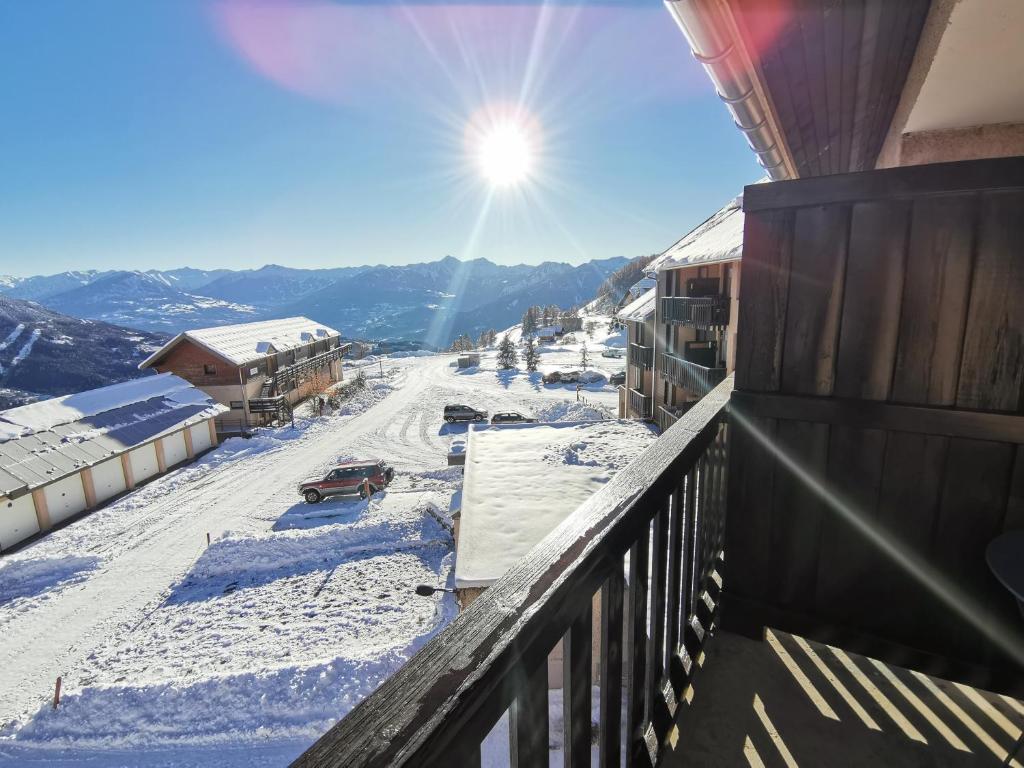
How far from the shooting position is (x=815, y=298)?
1.83 m

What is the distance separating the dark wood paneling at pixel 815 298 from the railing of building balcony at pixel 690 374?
8615mm

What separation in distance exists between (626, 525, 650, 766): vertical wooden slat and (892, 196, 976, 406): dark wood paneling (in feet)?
4.13

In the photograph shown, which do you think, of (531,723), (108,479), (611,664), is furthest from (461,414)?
(531,723)

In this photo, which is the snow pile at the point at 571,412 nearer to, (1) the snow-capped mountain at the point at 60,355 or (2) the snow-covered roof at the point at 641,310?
(2) the snow-covered roof at the point at 641,310

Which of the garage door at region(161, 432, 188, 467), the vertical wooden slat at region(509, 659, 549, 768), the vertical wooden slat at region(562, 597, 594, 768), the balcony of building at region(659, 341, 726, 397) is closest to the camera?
the vertical wooden slat at region(509, 659, 549, 768)

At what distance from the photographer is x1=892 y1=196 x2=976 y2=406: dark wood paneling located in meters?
1.59

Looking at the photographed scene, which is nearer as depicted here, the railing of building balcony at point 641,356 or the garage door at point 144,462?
the railing of building balcony at point 641,356

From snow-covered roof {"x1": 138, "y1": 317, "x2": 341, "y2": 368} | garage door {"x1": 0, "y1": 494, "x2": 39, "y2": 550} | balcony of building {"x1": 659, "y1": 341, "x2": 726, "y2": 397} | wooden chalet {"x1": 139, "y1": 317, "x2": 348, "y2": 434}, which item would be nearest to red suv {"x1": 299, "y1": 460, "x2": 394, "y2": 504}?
garage door {"x1": 0, "y1": 494, "x2": 39, "y2": 550}

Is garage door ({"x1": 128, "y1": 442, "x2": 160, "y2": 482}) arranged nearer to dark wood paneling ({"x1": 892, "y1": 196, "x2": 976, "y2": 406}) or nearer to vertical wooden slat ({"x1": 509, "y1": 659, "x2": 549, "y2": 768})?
vertical wooden slat ({"x1": 509, "y1": 659, "x2": 549, "y2": 768})

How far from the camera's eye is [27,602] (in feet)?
35.5

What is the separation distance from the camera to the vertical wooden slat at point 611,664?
1064mm

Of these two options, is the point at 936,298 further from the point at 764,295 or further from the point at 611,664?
the point at 611,664

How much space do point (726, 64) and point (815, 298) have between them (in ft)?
3.16

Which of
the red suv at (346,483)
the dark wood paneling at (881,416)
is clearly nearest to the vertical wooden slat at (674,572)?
the dark wood paneling at (881,416)
